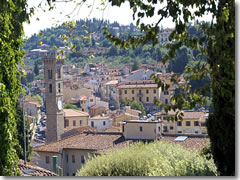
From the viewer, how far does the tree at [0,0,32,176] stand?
448 cm

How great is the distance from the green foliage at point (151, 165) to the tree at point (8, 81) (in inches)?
50.2

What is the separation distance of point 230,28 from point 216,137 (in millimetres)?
Result: 1061

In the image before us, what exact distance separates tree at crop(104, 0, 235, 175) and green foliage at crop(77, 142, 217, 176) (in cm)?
37

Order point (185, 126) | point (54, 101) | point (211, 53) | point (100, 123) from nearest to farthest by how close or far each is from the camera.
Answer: point (211, 53) < point (185, 126) < point (54, 101) < point (100, 123)

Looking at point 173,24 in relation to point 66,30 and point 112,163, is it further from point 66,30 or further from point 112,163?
point 112,163

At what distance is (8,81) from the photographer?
4.69 metres

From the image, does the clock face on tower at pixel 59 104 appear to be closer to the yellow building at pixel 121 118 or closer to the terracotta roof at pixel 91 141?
the yellow building at pixel 121 118

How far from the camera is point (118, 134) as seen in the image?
17.2 m

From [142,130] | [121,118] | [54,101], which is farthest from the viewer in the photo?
[54,101]

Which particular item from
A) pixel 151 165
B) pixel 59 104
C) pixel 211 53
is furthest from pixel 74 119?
pixel 211 53

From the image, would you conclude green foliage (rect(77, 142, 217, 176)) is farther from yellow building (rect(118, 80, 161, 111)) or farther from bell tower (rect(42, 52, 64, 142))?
bell tower (rect(42, 52, 64, 142))

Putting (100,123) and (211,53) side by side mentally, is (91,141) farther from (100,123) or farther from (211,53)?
(100,123)

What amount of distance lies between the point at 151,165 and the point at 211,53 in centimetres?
181

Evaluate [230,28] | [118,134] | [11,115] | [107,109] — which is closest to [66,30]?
[11,115]
